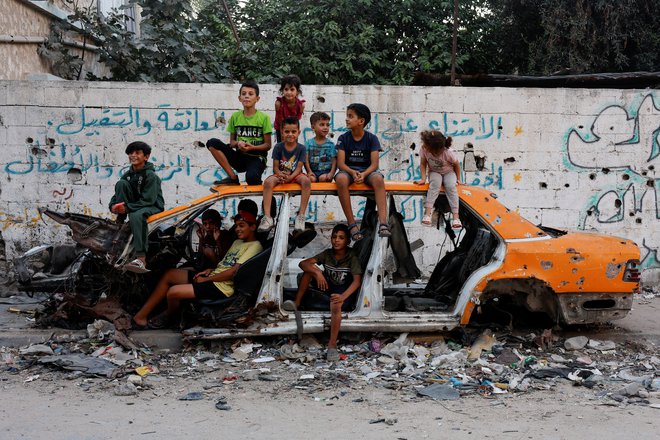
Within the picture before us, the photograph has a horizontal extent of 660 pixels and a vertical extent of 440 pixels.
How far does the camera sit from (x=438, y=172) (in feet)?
19.8

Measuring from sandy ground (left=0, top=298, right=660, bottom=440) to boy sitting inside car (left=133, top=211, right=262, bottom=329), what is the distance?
0.71 metres

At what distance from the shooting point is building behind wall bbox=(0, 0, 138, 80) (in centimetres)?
1008

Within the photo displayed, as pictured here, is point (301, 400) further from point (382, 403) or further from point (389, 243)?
point (389, 243)

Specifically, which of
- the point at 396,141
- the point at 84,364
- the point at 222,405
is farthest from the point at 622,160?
the point at 84,364

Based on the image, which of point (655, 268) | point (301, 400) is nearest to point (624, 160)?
point (655, 268)

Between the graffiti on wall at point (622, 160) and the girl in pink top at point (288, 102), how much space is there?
3807 millimetres

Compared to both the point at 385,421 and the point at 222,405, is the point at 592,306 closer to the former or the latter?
the point at 385,421

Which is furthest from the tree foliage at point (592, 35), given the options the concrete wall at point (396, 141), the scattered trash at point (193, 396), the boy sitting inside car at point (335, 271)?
the scattered trash at point (193, 396)

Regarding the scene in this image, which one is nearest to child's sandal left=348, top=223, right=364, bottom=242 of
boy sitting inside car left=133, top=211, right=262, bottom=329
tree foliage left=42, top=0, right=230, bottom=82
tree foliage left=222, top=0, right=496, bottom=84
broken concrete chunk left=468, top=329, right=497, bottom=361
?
boy sitting inside car left=133, top=211, right=262, bottom=329

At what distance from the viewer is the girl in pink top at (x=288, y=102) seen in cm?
691

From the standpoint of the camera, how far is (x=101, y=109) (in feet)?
28.7

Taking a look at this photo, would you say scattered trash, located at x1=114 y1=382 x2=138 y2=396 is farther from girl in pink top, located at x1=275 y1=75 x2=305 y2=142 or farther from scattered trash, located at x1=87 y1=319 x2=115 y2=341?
girl in pink top, located at x1=275 y1=75 x2=305 y2=142

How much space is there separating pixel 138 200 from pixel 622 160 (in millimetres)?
6102

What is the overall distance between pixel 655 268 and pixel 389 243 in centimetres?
473
